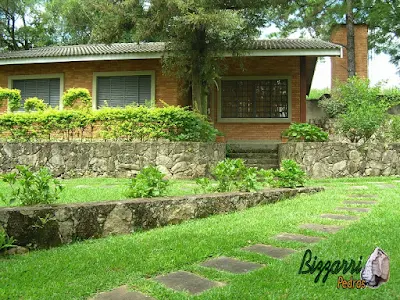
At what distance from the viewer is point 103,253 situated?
3479mm

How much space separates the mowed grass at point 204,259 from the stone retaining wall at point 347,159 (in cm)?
540

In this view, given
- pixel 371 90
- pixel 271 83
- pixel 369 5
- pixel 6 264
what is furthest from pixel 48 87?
pixel 369 5

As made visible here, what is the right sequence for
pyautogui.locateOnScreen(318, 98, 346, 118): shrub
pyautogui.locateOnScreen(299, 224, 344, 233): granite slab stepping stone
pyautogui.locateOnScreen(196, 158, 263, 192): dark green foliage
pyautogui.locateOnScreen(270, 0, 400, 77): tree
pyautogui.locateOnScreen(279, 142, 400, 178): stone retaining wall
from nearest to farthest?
pyautogui.locateOnScreen(299, 224, 344, 233): granite slab stepping stone → pyautogui.locateOnScreen(196, 158, 263, 192): dark green foliage → pyautogui.locateOnScreen(279, 142, 400, 178): stone retaining wall → pyautogui.locateOnScreen(318, 98, 346, 118): shrub → pyautogui.locateOnScreen(270, 0, 400, 77): tree

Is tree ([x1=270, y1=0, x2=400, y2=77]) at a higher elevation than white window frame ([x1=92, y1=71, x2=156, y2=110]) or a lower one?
higher

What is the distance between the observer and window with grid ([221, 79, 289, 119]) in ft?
46.2

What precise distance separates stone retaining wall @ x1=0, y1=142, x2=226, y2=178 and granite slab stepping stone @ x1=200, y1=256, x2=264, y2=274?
6.58 meters

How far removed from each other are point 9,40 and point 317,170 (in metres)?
27.1

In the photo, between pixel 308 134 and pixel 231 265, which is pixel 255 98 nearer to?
pixel 308 134

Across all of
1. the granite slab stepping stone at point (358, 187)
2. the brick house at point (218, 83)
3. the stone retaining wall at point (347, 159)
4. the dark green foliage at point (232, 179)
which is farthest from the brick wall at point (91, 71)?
the dark green foliage at point (232, 179)

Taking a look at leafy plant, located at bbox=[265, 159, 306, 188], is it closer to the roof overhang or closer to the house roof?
the roof overhang

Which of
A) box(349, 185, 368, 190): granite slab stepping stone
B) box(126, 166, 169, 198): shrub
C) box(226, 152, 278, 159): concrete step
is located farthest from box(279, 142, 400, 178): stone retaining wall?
box(126, 166, 169, 198): shrub

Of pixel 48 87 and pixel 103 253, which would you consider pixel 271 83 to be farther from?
pixel 103 253
